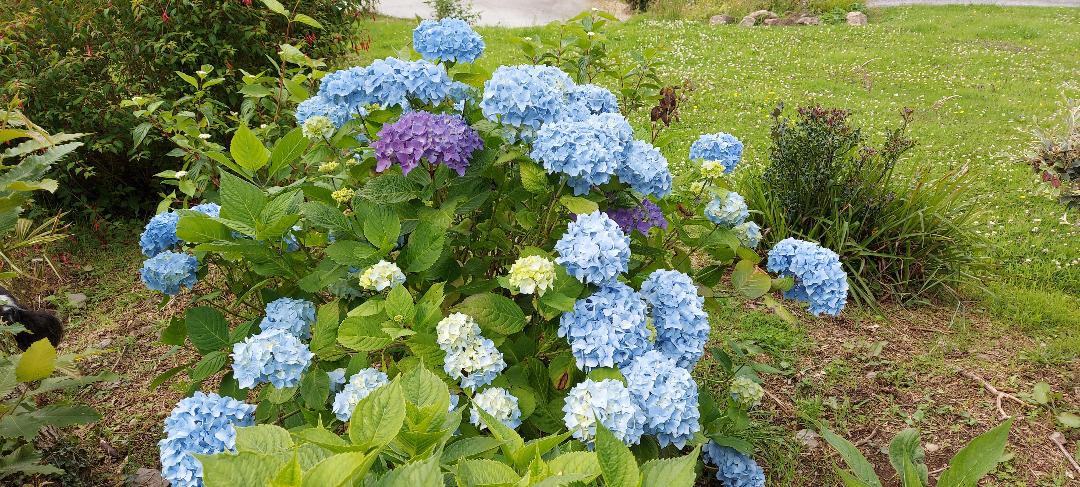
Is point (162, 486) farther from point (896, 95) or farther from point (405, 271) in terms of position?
point (896, 95)

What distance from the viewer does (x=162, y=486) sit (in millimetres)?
2490

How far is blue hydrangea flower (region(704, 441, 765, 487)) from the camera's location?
2.29 meters

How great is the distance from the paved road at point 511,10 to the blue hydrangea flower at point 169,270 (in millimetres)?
8849

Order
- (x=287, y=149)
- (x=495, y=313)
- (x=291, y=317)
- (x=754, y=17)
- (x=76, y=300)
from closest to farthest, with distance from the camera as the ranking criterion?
1. (x=495, y=313)
2. (x=291, y=317)
3. (x=287, y=149)
4. (x=76, y=300)
5. (x=754, y=17)

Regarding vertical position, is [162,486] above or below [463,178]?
below

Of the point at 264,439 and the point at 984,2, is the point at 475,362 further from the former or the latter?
the point at 984,2

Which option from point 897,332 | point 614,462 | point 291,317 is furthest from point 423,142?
point 897,332

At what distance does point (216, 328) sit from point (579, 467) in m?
1.28

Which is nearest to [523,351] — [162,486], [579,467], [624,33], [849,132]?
[579,467]

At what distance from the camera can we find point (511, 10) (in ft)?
38.1

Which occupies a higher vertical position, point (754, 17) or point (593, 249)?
point (593, 249)

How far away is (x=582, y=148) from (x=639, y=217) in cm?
44

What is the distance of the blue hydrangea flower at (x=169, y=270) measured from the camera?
2.01 meters

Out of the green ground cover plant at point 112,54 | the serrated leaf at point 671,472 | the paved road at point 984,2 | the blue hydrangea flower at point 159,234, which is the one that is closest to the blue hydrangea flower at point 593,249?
the serrated leaf at point 671,472
